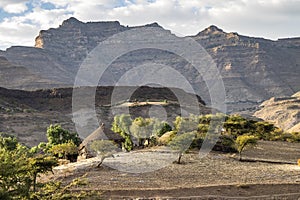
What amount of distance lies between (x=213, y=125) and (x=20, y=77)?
15635cm

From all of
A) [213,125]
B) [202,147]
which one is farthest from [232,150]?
[213,125]

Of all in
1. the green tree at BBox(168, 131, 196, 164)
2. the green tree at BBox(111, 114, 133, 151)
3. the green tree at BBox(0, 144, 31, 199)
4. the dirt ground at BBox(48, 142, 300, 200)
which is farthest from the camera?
the green tree at BBox(111, 114, 133, 151)

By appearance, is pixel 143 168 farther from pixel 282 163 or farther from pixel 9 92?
pixel 9 92

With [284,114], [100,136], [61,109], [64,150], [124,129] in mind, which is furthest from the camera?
[284,114]

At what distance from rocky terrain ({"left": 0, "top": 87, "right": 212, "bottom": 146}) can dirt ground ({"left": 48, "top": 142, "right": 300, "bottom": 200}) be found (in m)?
9.21

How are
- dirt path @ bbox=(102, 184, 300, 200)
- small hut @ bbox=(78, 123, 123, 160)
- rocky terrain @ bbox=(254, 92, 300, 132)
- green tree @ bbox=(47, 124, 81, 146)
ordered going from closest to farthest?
dirt path @ bbox=(102, 184, 300, 200) → small hut @ bbox=(78, 123, 123, 160) → green tree @ bbox=(47, 124, 81, 146) → rocky terrain @ bbox=(254, 92, 300, 132)

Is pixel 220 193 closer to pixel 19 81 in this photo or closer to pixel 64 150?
pixel 64 150

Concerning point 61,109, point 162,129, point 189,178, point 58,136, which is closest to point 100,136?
point 189,178

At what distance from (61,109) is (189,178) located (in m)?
92.2

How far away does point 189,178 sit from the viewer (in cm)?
3209

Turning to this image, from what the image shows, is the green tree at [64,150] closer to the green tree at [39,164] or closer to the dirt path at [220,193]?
the dirt path at [220,193]

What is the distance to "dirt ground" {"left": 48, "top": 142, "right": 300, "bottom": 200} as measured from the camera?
28375 mm

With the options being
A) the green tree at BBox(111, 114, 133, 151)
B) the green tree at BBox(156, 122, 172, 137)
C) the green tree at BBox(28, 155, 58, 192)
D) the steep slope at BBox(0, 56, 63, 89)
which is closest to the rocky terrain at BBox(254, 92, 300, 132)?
the steep slope at BBox(0, 56, 63, 89)

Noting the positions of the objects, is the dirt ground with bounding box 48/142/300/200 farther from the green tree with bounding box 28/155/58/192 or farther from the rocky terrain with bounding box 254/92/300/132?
the rocky terrain with bounding box 254/92/300/132
